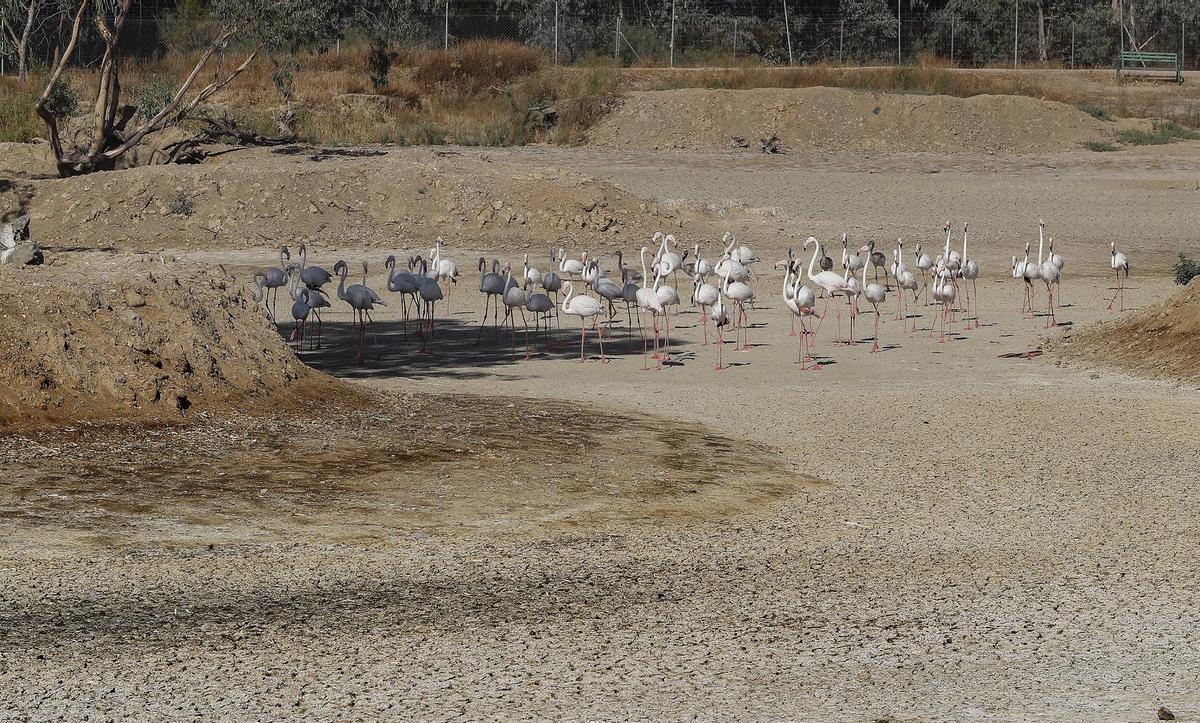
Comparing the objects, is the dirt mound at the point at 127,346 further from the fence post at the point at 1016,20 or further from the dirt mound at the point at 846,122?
the fence post at the point at 1016,20

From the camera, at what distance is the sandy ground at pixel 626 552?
22.9 feet

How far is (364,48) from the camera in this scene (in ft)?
175

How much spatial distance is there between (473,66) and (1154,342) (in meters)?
37.0

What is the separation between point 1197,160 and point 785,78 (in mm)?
14645

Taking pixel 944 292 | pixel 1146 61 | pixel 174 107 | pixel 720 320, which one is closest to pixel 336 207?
pixel 174 107

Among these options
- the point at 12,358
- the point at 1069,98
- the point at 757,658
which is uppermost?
the point at 1069,98

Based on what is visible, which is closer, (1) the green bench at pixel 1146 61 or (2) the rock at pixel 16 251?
(2) the rock at pixel 16 251

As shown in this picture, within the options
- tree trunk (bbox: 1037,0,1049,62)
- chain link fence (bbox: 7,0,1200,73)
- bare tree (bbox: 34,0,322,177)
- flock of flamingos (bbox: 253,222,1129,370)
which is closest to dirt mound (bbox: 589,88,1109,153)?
chain link fence (bbox: 7,0,1200,73)

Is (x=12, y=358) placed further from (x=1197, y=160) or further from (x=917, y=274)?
(x=1197, y=160)

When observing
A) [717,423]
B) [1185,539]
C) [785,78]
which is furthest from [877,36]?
[1185,539]

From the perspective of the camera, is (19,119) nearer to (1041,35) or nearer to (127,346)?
(127,346)

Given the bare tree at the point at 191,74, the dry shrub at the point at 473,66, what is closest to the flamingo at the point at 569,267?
the bare tree at the point at 191,74

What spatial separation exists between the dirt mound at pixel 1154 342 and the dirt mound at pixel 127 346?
880 cm

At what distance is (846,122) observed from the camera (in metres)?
45.8
